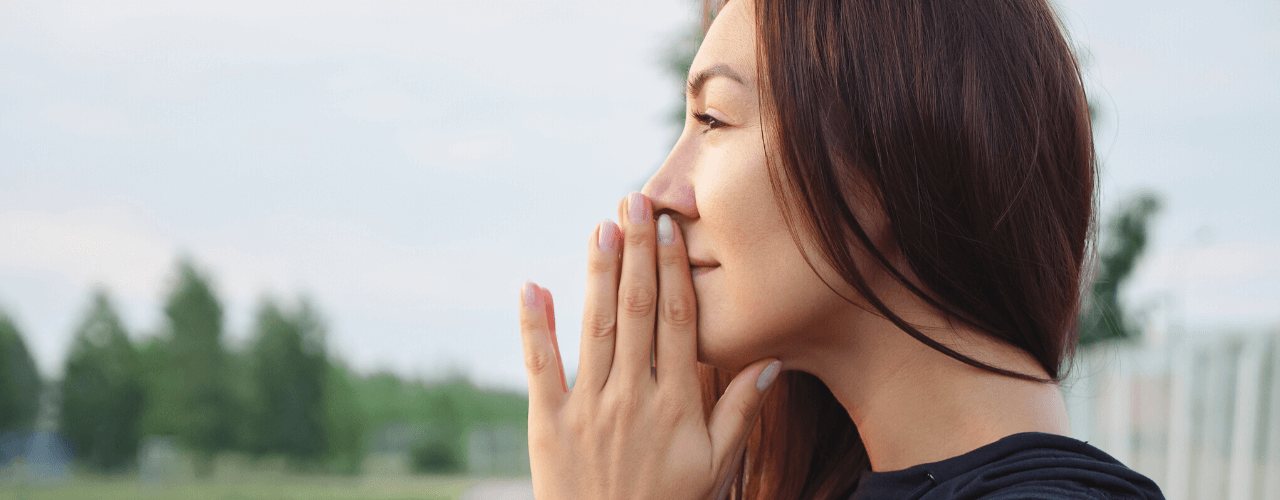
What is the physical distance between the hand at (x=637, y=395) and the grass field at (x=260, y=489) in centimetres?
2048

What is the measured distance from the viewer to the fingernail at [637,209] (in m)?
1.04

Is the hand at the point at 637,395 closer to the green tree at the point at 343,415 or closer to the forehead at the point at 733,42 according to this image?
the forehead at the point at 733,42

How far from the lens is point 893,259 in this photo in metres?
0.97

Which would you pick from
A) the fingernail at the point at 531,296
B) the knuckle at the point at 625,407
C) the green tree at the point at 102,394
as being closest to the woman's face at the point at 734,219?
the knuckle at the point at 625,407

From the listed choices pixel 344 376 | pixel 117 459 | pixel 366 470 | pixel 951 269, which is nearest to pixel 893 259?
pixel 951 269

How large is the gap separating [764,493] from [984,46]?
29.4 inches

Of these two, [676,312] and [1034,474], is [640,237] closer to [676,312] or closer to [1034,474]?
[676,312]

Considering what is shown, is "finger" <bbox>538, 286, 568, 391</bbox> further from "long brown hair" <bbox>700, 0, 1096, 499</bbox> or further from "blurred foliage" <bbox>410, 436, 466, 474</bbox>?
"blurred foliage" <bbox>410, 436, 466, 474</bbox>

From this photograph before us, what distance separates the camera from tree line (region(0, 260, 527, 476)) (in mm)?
16672

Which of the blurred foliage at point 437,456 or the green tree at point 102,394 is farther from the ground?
the green tree at point 102,394

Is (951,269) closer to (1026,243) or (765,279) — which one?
(1026,243)

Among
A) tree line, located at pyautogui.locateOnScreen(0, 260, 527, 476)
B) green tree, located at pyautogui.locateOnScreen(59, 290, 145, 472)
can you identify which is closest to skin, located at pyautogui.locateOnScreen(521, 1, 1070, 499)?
tree line, located at pyautogui.locateOnScreen(0, 260, 527, 476)

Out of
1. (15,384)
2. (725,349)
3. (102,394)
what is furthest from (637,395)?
(102,394)

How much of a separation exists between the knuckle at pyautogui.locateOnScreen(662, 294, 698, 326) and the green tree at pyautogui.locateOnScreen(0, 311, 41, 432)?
17.8 m
